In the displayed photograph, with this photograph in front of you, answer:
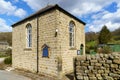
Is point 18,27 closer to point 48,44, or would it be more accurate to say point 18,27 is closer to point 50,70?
point 48,44

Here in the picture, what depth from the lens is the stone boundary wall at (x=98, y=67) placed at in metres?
7.70

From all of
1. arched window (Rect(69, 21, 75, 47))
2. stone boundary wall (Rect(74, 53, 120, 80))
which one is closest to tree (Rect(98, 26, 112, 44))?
arched window (Rect(69, 21, 75, 47))


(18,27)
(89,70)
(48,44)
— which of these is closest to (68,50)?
(48,44)

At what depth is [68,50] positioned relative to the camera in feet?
45.9

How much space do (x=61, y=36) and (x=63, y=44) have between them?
0.81m

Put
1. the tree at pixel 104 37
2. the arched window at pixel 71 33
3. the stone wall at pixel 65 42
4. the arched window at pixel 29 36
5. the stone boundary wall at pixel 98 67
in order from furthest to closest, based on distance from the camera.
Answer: the tree at pixel 104 37, the arched window at pixel 29 36, the arched window at pixel 71 33, the stone wall at pixel 65 42, the stone boundary wall at pixel 98 67

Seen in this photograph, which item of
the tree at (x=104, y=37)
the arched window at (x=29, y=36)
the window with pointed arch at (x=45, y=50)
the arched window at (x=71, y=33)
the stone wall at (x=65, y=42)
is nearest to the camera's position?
the stone wall at (x=65, y=42)

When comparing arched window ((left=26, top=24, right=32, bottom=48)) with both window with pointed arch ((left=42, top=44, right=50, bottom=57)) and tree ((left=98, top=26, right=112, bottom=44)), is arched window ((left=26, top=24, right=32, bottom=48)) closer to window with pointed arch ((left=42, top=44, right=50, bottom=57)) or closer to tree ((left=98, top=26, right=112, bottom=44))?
window with pointed arch ((left=42, top=44, right=50, bottom=57))

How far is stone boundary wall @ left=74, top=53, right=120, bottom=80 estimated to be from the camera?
25.3 ft

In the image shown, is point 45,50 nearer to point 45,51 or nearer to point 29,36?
point 45,51

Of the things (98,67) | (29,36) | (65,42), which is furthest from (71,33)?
(98,67)

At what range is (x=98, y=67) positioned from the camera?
813 cm

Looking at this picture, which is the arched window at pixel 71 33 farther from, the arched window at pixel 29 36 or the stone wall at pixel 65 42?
the arched window at pixel 29 36

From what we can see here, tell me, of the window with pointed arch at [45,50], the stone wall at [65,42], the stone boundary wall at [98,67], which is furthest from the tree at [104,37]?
the stone boundary wall at [98,67]
